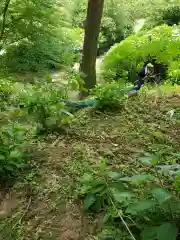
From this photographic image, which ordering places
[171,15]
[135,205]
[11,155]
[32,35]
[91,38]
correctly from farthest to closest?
[171,15], [91,38], [32,35], [11,155], [135,205]

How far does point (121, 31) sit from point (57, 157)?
37.8ft

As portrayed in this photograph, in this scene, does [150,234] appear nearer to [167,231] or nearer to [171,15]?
[167,231]

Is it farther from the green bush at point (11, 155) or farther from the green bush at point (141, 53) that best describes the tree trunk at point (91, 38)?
the green bush at point (11, 155)

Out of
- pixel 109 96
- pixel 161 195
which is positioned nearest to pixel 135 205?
pixel 161 195

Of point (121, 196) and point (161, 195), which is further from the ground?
point (161, 195)

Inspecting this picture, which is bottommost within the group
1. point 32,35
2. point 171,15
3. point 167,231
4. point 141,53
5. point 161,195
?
point 167,231

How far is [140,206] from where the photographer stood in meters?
1.53

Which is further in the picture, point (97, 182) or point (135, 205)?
point (97, 182)

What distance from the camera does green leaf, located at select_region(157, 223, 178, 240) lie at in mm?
1421

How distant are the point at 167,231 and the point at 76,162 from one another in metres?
1.18

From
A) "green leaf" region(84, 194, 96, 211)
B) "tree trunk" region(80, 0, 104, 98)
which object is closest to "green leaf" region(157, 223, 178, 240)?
"green leaf" region(84, 194, 96, 211)

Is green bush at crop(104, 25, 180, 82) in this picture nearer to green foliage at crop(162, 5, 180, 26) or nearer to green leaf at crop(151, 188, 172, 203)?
green foliage at crop(162, 5, 180, 26)

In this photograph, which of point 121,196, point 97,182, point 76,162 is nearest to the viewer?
point 121,196

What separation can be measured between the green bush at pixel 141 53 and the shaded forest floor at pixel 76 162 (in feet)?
17.0
